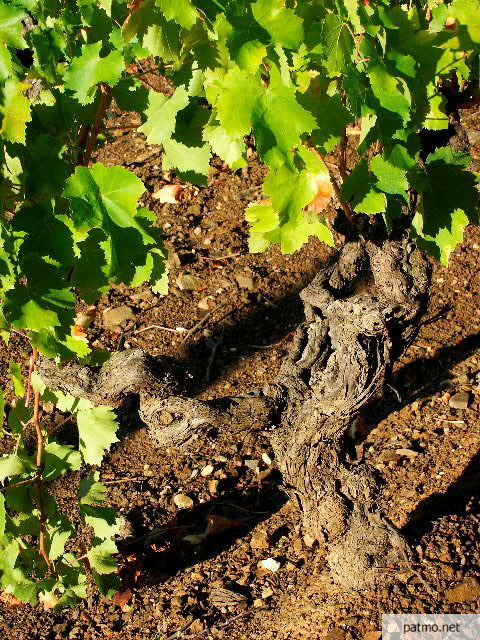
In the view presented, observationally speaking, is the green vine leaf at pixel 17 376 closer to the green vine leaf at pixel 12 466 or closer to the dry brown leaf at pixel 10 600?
the green vine leaf at pixel 12 466

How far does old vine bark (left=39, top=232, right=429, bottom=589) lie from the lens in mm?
2285

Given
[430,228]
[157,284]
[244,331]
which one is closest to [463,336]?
[244,331]

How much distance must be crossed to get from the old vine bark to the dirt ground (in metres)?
0.12

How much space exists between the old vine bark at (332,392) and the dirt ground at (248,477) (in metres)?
0.12

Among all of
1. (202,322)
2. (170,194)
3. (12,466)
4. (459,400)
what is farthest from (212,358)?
(12,466)

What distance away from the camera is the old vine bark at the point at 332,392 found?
229 centimetres

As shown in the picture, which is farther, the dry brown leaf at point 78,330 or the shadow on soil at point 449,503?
the shadow on soil at point 449,503

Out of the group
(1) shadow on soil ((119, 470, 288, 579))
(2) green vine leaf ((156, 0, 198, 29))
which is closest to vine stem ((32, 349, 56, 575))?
(1) shadow on soil ((119, 470, 288, 579))

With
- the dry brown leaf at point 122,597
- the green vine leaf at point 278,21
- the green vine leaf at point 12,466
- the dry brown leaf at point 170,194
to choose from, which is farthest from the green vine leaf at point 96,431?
the dry brown leaf at point 170,194

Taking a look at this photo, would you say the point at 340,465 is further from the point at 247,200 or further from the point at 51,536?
the point at 247,200

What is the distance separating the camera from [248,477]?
10.3 ft

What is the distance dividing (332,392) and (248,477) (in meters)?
0.95

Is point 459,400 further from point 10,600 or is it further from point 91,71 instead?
point 91,71

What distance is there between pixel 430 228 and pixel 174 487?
1.63 metres
